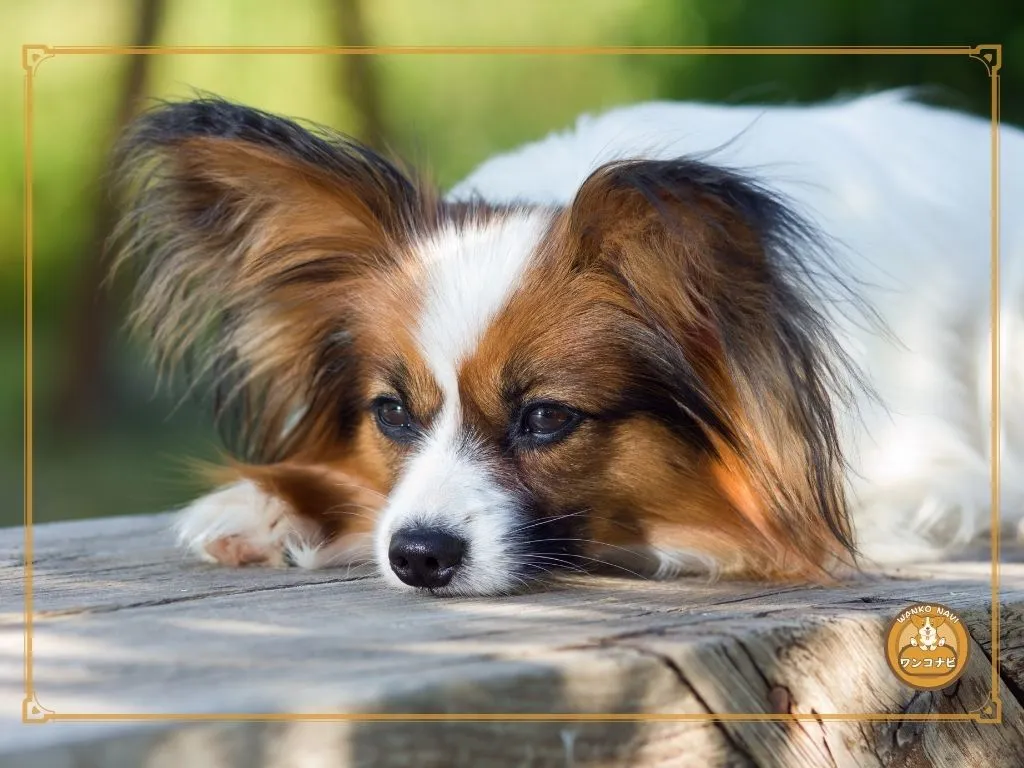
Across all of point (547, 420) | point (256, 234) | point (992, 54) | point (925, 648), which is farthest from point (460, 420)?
point (992, 54)

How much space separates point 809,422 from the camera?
10.3ft

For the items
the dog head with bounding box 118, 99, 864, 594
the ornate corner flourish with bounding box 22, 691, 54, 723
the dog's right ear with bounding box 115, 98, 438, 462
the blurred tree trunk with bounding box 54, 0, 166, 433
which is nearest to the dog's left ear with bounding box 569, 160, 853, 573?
Result: the dog head with bounding box 118, 99, 864, 594

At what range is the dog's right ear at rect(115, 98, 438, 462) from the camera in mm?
3414

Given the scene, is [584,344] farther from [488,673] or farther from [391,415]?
[488,673]

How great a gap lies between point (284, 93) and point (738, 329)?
4.58m

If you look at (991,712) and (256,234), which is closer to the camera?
(991,712)

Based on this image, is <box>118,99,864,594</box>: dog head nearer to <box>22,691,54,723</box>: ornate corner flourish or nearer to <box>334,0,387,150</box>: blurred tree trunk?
<box>22,691,54,723</box>: ornate corner flourish

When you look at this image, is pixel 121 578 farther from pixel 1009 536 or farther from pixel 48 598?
pixel 1009 536

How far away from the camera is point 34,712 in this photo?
1898 millimetres

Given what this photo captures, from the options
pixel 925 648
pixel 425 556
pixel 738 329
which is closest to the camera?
pixel 925 648

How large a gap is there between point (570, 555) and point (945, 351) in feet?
5.01

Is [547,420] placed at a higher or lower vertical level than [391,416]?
higher

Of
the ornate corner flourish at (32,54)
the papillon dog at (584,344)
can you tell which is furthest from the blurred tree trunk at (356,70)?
the ornate corner flourish at (32,54)

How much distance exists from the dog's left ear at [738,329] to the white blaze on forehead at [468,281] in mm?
154
